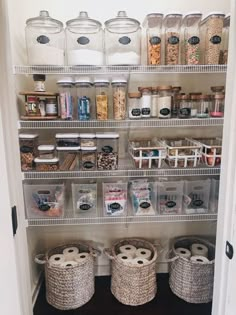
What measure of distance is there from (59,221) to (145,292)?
77 cm

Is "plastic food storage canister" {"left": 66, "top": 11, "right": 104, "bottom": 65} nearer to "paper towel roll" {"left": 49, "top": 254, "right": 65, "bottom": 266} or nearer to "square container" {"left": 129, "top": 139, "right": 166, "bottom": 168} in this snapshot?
"square container" {"left": 129, "top": 139, "right": 166, "bottom": 168}

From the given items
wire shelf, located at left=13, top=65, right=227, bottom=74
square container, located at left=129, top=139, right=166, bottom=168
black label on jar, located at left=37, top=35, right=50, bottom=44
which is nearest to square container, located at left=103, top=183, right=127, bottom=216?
square container, located at left=129, top=139, right=166, bottom=168

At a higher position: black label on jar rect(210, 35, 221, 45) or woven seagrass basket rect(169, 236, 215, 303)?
black label on jar rect(210, 35, 221, 45)

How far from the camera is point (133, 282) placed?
5.74ft

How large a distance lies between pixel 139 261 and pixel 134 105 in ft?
3.52

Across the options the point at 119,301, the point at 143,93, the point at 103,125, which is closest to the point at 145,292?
the point at 119,301

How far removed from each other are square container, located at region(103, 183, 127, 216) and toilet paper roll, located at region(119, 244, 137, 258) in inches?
15.5

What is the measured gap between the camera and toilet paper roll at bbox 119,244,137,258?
6.34ft

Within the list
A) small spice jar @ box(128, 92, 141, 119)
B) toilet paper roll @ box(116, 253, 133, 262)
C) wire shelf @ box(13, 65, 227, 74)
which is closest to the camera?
wire shelf @ box(13, 65, 227, 74)

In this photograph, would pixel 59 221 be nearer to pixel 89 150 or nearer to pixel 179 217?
pixel 89 150

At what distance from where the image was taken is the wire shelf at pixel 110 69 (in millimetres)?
1517

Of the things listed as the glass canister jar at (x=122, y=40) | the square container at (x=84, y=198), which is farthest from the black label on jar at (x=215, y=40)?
the square container at (x=84, y=198)

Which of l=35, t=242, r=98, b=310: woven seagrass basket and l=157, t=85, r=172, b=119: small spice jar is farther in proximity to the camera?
l=35, t=242, r=98, b=310: woven seagrass basket

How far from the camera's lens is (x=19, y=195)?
1.05 metres
